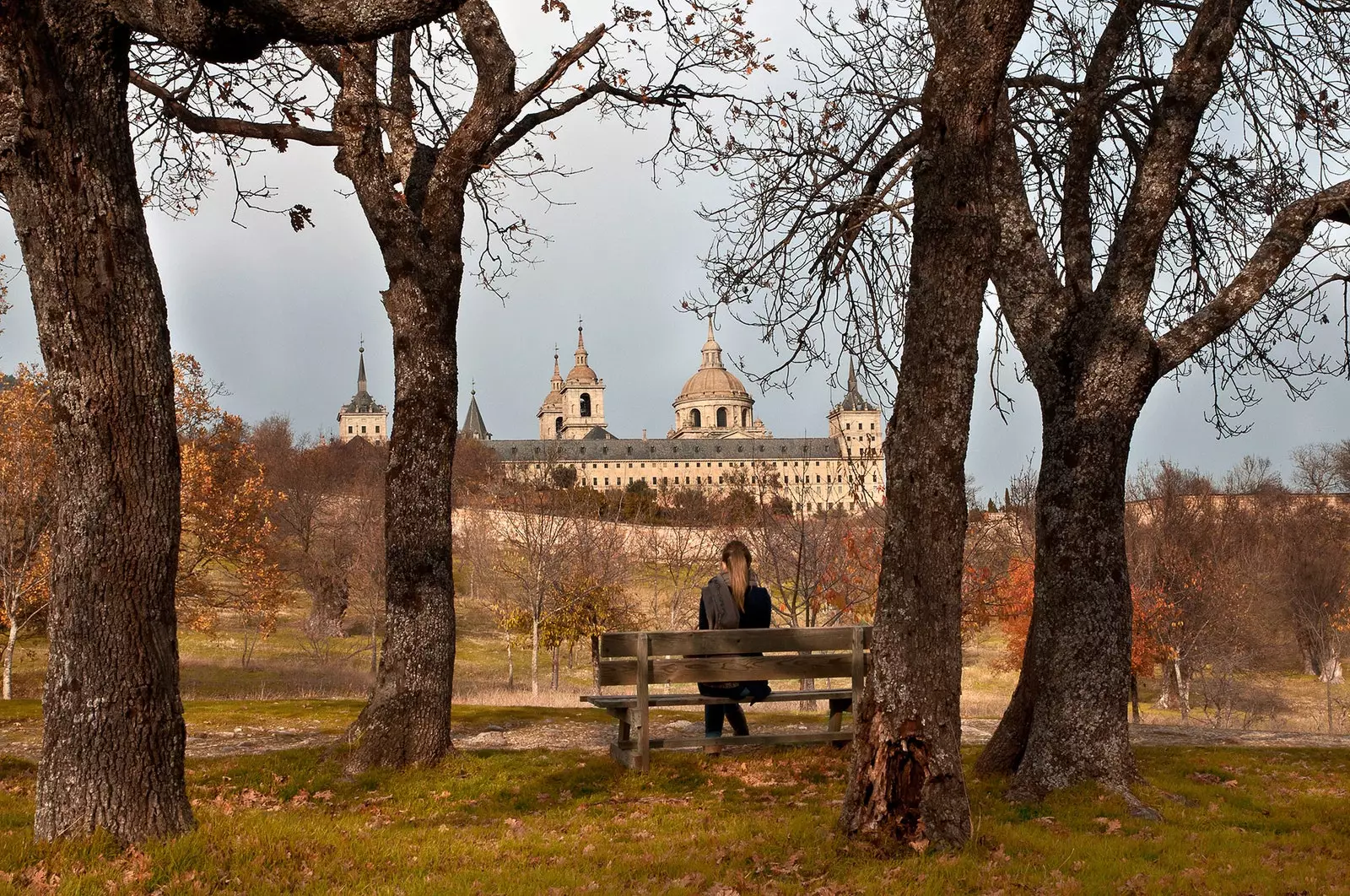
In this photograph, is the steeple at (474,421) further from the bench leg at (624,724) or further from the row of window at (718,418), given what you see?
the bench leg at (624,724)

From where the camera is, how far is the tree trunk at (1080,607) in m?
7.87

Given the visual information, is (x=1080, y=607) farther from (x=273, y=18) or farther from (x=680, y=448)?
(x=680, y=448)

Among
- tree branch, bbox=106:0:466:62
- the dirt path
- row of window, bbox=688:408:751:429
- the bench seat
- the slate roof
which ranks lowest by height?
the dirt path

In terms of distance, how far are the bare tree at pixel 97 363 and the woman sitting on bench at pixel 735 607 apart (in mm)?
4938

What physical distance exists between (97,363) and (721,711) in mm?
5958

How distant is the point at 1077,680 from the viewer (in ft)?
26.1

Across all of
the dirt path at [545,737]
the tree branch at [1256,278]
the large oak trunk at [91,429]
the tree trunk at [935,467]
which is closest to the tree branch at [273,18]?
the large oak trunk at [91,429]

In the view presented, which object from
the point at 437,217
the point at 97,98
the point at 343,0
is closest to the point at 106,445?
the point at 97,98

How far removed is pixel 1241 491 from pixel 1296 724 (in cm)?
2903

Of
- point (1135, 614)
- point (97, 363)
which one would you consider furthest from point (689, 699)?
point (1135, 614)

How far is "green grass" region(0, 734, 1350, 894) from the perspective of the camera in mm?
5383

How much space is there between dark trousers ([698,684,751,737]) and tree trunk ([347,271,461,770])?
7.13 ft

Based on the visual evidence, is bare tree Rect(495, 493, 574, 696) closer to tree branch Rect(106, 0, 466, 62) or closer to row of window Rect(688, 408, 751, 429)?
tree branch Rect(106, 0, 466, 62)

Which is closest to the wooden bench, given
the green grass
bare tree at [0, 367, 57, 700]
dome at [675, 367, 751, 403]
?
the green grass
